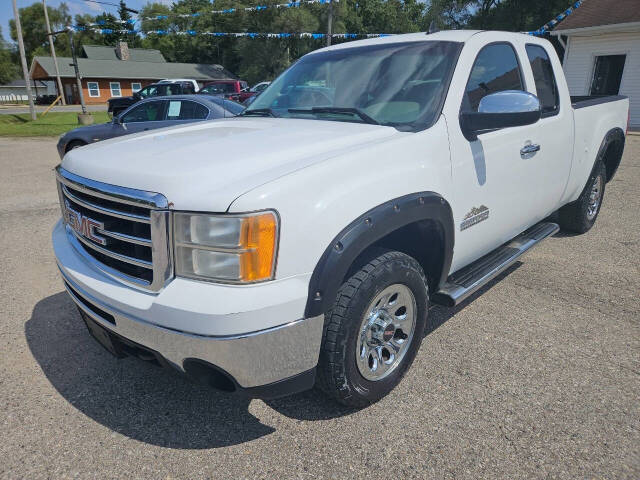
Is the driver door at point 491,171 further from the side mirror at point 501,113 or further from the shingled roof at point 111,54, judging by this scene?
the shingled roof at point 111,54

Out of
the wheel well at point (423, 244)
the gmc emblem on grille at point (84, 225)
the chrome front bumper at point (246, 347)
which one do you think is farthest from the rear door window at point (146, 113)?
the chrome front bumper at point (246, 347)

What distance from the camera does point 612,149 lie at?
5.37m

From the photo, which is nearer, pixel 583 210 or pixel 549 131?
pixel 549 131

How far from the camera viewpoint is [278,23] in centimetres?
4747

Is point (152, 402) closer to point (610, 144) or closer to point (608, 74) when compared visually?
point (610, 144)

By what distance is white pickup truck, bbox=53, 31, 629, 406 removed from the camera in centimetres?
183

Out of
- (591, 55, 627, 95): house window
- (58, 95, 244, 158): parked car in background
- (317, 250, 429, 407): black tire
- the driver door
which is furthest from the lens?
(591, 55, 627, 95): house window

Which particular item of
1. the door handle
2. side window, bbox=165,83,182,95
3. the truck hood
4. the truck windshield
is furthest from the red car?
the truck hood

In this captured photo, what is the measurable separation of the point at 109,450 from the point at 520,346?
2.48 metres

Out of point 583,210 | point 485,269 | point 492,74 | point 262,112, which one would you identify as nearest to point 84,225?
point 262,112

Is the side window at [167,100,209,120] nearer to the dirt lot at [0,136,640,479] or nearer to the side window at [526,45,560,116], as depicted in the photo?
the dirt lot at [0,136,640,479]

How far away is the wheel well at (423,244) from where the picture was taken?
254 cm

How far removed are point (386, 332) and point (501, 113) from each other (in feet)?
4.40

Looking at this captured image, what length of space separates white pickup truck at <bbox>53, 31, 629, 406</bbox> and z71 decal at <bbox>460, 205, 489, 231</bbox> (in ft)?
0.04
